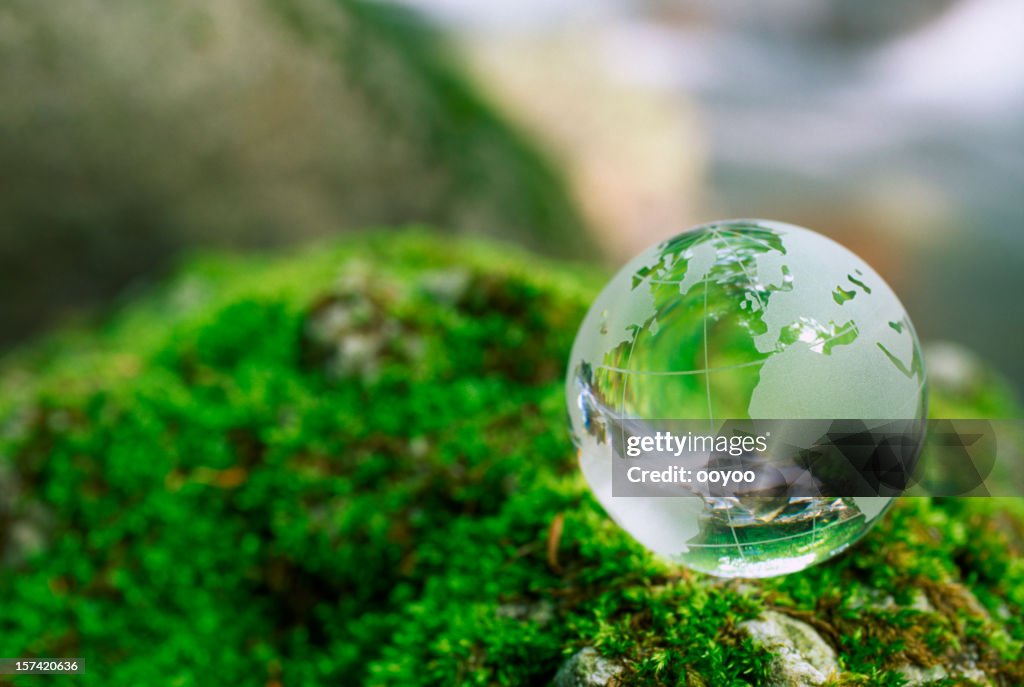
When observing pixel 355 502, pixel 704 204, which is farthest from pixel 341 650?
pixel 704 204

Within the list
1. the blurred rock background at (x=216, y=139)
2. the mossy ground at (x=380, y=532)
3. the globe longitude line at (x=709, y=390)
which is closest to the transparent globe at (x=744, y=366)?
the globe longitude line at (x=709, y=390)

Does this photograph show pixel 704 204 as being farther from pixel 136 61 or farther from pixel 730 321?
pixel 730 321

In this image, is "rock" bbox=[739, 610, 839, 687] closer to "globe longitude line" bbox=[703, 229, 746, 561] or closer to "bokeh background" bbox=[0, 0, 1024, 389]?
"globe longitude line" bbox=[703, 229, 746, 561]

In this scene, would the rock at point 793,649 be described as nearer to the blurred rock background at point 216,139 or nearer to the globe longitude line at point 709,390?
the globe longitude line at point 709,390

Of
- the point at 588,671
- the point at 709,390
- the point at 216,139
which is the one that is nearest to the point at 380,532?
the point at 588,671

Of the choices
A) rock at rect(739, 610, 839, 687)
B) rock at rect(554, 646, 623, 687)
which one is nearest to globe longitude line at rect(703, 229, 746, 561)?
rock at rect(739, 610, 839, 687)

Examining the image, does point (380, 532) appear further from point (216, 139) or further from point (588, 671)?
point (216, 139)
